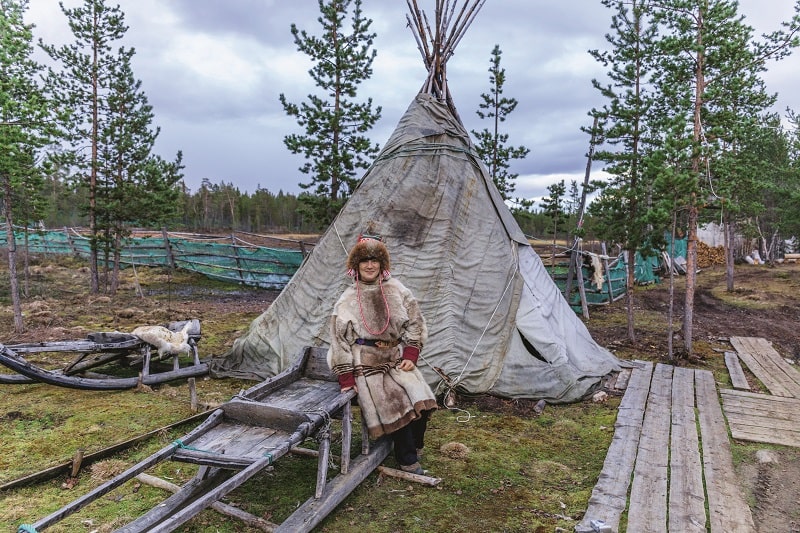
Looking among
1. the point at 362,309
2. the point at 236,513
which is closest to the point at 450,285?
the point at 362,309

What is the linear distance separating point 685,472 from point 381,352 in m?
2.66

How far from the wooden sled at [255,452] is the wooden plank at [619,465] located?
1636 mm

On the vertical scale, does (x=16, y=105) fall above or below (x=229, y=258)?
above

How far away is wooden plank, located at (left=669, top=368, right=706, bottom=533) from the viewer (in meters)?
3.27

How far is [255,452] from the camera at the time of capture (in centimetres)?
292

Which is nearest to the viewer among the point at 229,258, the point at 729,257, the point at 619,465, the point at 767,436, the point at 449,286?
the point at 619,465

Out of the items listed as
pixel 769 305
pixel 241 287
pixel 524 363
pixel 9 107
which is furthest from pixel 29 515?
pixel 769 305

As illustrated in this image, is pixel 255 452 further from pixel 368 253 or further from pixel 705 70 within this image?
pixel 705 70

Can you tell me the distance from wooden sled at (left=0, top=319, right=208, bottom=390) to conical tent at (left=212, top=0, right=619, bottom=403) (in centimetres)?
76

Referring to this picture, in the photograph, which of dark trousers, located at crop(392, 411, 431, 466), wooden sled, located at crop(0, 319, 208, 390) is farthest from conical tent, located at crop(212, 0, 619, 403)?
dark trousers, located at crop(392, 411, 431, 466)

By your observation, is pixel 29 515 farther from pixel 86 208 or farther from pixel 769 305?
pixel 769 305

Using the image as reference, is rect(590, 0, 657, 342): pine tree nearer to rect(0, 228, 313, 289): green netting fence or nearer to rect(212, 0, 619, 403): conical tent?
rect(212, 0, 619, 403): conical tent

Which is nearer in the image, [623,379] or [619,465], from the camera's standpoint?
[619,465]

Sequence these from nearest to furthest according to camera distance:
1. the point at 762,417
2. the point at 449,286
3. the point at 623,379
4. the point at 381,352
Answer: the point at 381,352 → the point at 762,417 → the point at 449,286 → the point at 623,379
